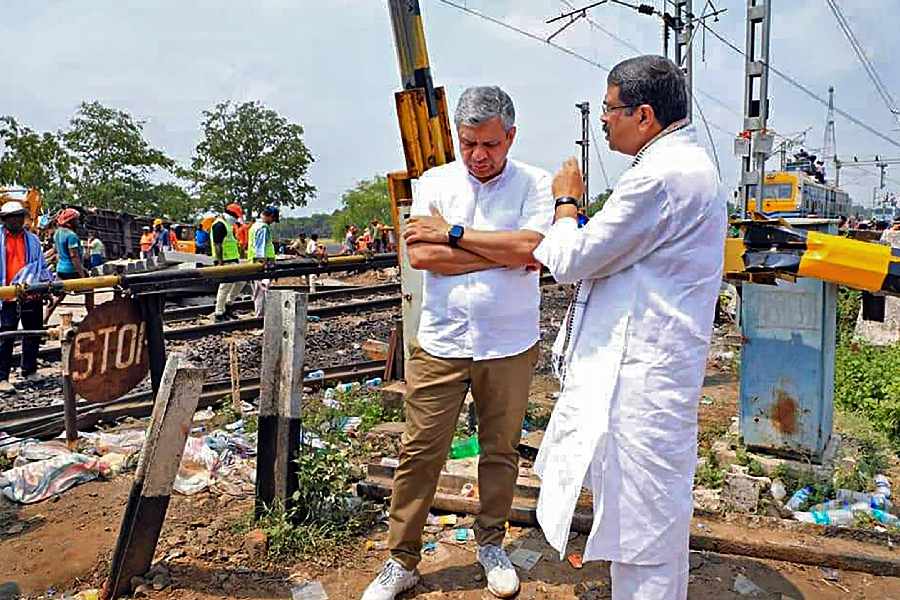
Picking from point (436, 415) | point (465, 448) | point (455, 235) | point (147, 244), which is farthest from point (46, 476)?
point (147, 244)

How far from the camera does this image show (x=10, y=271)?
21.2ft

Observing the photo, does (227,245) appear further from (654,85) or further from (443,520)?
(654,85)

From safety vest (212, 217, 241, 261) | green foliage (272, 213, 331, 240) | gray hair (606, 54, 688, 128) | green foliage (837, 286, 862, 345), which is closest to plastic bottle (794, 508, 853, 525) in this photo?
gray hair (606, 54, 688, 128)

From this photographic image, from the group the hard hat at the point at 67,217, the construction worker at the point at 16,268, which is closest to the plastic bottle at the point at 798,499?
the construction worker at the point at 16,268

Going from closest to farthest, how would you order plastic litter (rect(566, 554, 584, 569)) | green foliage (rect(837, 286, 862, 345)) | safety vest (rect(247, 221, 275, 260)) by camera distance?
plastic litter (rect(566, 554, 584, 569)) < green foliage (rect(837, 286, 862, 345)) < safety vest (rect(247, 221, 275, 260))

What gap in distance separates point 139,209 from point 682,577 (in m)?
42.3

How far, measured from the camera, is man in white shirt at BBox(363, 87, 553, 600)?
2605 mm

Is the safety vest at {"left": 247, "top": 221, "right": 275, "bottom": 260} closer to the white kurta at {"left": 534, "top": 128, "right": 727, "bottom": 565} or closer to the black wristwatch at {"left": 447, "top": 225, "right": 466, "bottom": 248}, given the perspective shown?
the black wristwatch at {"left": 447, "top": 225, "right": 466, "bottom": 248}

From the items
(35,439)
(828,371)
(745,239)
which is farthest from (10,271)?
(828,371)

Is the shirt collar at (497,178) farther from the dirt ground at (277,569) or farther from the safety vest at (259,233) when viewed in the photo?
the safety vest at (259,233)

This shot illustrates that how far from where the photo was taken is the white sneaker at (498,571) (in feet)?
9.11

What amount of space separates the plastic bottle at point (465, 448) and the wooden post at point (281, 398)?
125 cm

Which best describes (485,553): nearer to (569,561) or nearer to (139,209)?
(569,561)

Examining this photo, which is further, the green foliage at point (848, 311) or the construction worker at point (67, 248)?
the construction worker at point (67, 248)
